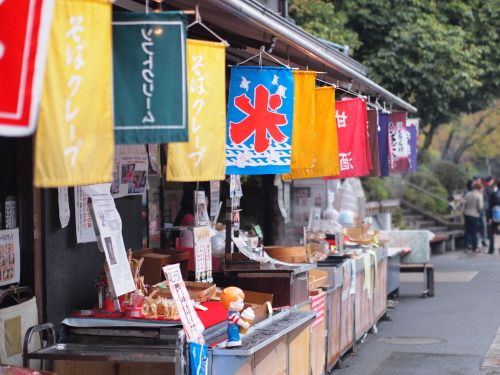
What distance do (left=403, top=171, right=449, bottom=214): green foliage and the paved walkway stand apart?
12282 millimetres

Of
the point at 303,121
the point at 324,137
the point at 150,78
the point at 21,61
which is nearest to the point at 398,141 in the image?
the point at 324,137

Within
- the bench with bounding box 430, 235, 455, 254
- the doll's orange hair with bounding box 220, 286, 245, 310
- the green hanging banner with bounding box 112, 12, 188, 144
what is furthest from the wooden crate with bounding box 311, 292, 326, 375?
the bench with bounding box 430, 235, 455, 254

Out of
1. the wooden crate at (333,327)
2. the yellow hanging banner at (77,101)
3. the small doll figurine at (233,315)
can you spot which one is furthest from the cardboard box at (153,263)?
the yellow hanging banner at (77,101)

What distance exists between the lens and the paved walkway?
10.4 metres

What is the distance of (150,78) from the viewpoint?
4602 millimetres

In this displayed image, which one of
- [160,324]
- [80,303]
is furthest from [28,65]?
[80,303]

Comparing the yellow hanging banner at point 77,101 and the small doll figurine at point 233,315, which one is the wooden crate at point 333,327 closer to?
the small doll figurine at point 233,315

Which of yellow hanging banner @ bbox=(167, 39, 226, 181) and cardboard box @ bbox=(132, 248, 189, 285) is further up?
yellow hanging banner @ bbox=(167, 39, 226, 181)

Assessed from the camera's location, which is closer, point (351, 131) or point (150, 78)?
point (150, 78)

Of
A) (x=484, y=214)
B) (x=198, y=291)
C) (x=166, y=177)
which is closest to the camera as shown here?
(x=166, y=177)

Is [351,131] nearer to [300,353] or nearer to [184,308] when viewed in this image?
[300,353]

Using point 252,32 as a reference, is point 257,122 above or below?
below

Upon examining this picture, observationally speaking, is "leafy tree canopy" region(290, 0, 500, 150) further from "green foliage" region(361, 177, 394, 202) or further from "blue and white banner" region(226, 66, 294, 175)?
"blue and white banner" region(226, 66, 294, 175)

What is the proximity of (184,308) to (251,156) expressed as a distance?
5.92 feet
